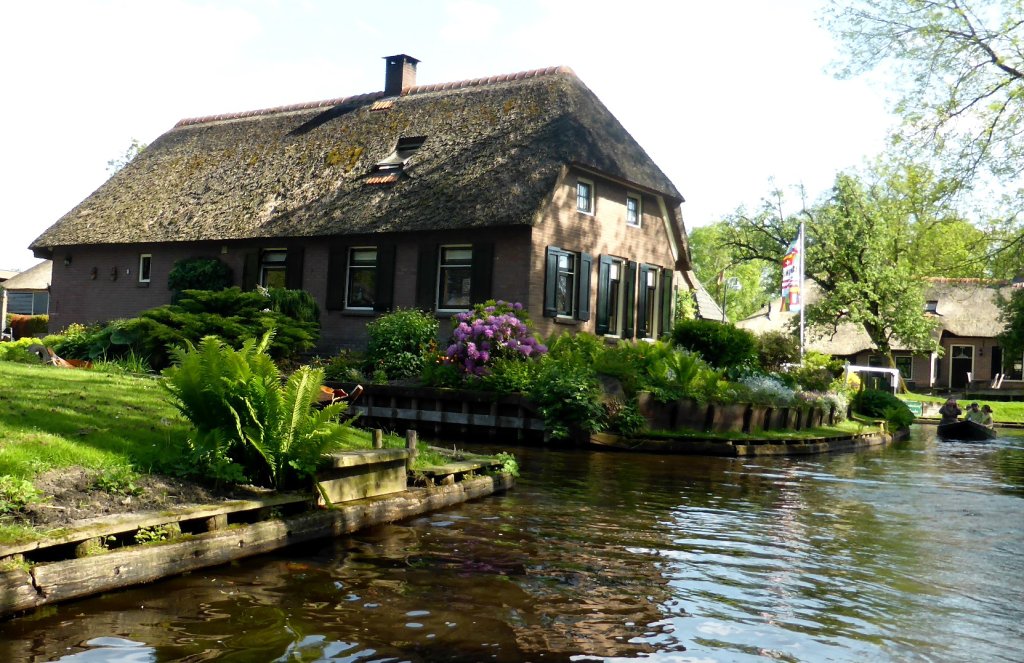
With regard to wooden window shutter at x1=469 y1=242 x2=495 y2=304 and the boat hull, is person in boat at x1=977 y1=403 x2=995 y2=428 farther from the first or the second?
wooden window shutter at x1=469 y1=242 x2=495 y2=304

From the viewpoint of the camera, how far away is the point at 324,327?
77.7 ft

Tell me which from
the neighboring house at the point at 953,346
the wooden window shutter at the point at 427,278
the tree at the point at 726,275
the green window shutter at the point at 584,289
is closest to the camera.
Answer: the wooden window shutter at the point at 427,278

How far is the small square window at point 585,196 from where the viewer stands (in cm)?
2312

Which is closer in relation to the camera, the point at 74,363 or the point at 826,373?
the point at 74,363

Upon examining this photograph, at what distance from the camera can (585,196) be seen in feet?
76.7

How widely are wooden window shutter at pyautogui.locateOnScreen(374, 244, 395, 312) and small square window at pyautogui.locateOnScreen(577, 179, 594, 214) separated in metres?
4.59

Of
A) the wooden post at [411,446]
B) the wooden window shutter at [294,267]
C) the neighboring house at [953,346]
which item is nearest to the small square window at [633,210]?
the wooden window shutter at [294,267]

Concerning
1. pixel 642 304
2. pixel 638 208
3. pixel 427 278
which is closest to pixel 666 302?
pixel 642 304

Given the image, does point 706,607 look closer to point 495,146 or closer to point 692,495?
point 692,495

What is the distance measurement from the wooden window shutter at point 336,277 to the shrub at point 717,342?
8.04m

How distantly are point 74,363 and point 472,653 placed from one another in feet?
46.5

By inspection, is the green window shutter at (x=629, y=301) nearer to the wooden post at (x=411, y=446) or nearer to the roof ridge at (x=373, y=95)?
the roof ridge at (x=373, y=95)

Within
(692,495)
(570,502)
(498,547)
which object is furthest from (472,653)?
(692,495)

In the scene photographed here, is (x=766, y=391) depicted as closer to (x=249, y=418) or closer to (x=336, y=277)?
(x=336, y=277)
